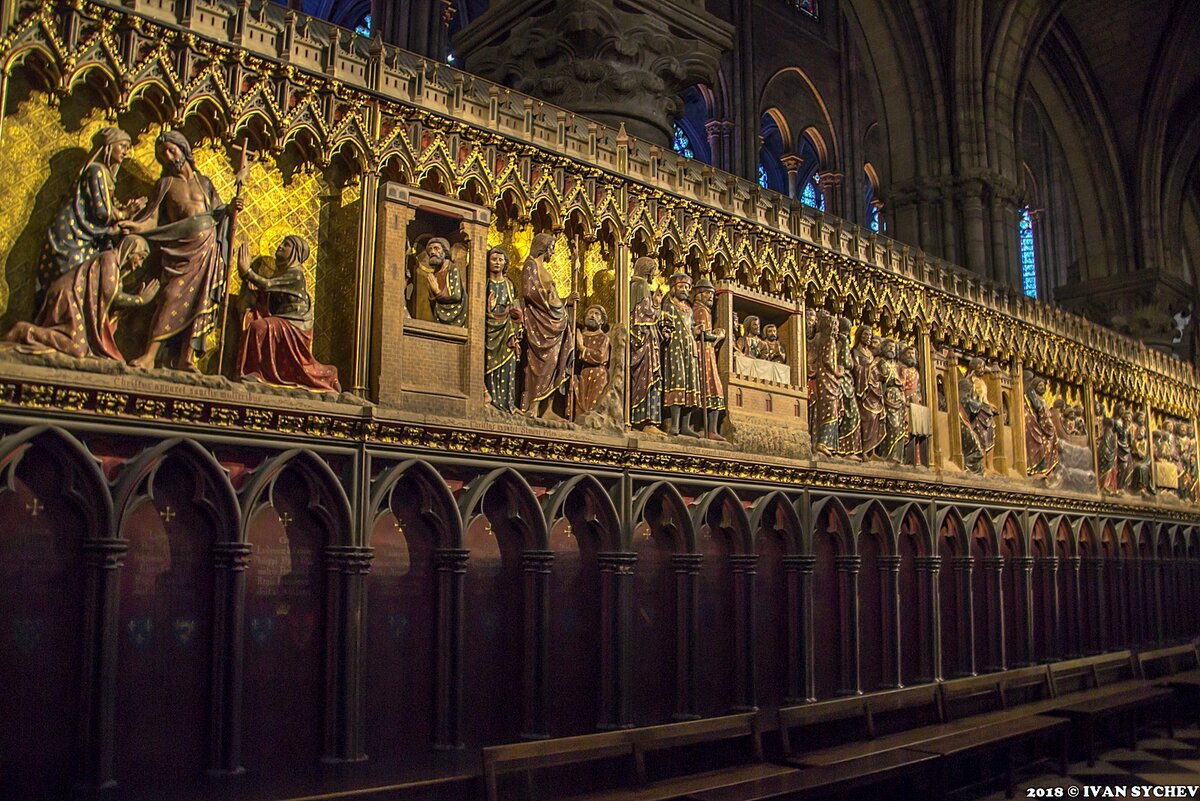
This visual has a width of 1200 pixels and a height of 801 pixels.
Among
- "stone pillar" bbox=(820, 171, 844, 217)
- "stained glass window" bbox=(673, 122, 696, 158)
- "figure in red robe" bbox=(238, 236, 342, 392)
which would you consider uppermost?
"stained glass window" bbox=(673, 122, 696, 158)

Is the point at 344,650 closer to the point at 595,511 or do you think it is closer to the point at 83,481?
the point at 83,481

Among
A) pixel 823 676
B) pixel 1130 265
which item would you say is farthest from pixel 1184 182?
pixel 823 676

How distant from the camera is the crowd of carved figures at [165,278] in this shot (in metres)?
5.77

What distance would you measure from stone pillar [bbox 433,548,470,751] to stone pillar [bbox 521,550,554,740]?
570 millimetres

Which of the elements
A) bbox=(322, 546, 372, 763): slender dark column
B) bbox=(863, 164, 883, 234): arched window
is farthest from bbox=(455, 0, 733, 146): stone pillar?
bbox=(863, 164, 883, 234): arched window

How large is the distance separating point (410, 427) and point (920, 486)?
6.48 m

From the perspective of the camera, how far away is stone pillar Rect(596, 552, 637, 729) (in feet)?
25.9

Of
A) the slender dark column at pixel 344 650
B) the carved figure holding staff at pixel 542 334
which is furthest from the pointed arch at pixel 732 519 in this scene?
the slender dark column at pixel 344 650

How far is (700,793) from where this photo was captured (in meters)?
6.93

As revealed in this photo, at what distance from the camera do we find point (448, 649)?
276 inches

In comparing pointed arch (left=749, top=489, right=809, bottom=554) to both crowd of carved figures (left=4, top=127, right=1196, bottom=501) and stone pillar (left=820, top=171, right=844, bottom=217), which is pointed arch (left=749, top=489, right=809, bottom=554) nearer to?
crowd of carved figures (left=4, top=127, right=1196, bottom=501)

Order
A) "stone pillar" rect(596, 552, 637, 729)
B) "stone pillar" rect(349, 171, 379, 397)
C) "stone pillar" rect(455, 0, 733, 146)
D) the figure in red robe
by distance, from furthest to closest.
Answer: "stone pillar" rect(455, 0, 733, 146)
"stone pillar" rect(596, 552, 637, 729)
"stone pillar" rect(349, 171, 379, 397)
the figure in red robe

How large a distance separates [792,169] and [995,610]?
52.3ft

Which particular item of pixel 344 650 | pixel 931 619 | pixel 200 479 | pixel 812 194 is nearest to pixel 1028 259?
pixel 812 194
